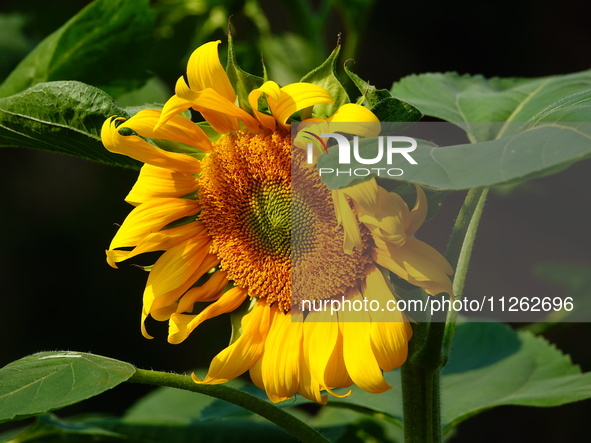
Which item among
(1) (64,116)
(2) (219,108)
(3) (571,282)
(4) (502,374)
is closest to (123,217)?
(3) (571,282)

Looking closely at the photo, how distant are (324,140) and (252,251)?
6.0 inches

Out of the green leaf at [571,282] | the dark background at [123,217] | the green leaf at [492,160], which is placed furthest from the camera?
the dark background at [123,217]

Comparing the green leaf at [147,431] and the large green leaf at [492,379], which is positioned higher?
the large green leaf at [492,379]

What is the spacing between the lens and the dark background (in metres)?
2.40

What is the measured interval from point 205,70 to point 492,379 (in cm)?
57

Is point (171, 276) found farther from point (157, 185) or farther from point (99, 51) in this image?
point (99, 51)

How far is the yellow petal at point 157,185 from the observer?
74 cm

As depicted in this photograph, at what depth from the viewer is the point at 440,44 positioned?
260 cm

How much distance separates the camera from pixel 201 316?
0.75m

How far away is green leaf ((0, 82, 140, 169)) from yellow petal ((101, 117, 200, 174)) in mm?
24

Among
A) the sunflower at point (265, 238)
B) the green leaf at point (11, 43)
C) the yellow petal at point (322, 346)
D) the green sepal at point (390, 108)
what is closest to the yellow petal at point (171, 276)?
the sunflower at point (265, 238)

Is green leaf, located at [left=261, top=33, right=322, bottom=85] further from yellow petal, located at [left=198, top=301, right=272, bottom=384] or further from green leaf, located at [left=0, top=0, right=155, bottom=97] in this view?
yellow petal, located at [left=198, top=301, right=272, bottom=384]

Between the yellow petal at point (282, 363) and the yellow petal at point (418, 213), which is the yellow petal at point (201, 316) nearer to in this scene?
the yellow petal at point (282, 363)

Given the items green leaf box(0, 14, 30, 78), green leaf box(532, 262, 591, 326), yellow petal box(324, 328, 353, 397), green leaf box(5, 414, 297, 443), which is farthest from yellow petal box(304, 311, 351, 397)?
green leaf box(0, 14, 30, 78)
